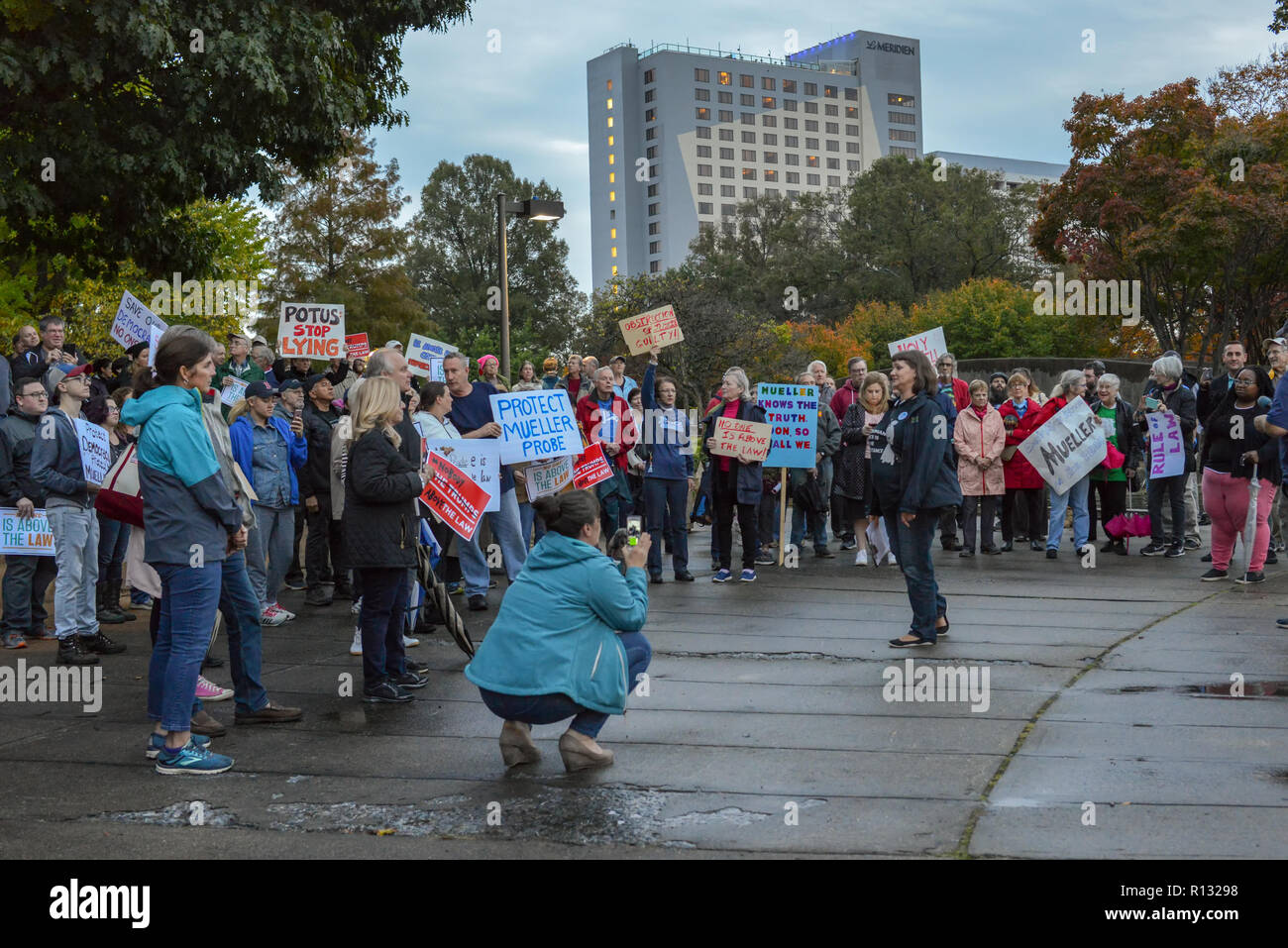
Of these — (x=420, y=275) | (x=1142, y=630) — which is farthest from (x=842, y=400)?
(x=420, y=275)

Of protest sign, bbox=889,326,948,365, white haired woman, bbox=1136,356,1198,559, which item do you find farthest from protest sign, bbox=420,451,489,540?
white haired woman, bbox=1136,356,1198,559

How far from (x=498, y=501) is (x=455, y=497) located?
0.62 metres

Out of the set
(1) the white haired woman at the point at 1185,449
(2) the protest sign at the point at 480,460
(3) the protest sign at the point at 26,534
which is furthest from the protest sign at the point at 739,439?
(3) the protest sign at the point at 26,534

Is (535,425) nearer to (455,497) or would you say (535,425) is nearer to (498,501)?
(498,501)

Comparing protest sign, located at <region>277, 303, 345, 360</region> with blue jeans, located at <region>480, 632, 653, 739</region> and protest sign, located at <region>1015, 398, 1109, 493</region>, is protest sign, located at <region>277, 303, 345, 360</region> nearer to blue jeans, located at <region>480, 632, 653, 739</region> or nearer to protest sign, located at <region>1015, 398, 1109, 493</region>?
protest sign, located at <region>1015, 398, 1109, 493</region>

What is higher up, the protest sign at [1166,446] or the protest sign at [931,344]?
the protest sign at [931,344]

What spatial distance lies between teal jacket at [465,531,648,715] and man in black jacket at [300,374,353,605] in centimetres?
598

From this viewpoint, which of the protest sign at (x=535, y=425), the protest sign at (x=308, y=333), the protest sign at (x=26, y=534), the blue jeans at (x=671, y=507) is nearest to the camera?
the protest sign at (x=26, y=534)

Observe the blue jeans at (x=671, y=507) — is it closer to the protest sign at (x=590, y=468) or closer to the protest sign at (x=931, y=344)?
the protest sign at (x=590, y=468)

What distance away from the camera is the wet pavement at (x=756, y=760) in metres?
4.97

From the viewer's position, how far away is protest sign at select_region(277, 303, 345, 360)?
48.2 ft

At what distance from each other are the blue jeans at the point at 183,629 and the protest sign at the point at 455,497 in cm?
361

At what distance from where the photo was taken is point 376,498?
24.0 feet
